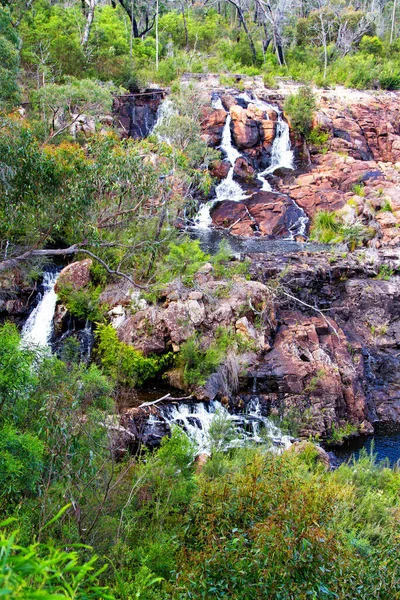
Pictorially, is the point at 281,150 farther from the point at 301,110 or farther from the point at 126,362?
the point at 126,362

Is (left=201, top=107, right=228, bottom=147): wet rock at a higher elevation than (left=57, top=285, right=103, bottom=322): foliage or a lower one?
higher

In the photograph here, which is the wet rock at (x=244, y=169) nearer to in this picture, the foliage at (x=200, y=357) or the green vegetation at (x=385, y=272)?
the green vegetation at (x=385, y=272)

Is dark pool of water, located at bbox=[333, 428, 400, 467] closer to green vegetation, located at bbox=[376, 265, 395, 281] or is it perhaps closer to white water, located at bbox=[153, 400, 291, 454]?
white water, located at bbox=[153, 400, 291, 454]

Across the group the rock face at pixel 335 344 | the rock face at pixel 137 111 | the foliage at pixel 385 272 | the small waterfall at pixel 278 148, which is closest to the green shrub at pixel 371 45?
the small waterfall at pixel 278 148

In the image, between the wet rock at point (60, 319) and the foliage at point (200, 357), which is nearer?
the foliage at point (200, 357)

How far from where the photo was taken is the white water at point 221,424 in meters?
9.70

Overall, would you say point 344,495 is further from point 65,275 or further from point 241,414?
point 65,275

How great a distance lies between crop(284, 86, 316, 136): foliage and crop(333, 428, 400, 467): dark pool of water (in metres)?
18.8

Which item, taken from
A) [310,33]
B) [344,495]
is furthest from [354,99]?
[344,495]

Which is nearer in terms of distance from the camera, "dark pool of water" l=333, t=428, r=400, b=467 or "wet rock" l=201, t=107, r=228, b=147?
"dark pool of water" l=333, t=428, r=400, b=467

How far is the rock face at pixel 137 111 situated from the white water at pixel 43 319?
46.4ft

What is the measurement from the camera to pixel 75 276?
517 inches

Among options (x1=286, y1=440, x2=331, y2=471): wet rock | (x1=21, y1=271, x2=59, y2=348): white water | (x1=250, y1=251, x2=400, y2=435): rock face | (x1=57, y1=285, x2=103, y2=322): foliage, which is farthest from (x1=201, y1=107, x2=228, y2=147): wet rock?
(x1=286, y1=440, x2=331, y2=471): wet rock

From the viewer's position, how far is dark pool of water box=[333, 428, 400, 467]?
35.7 feet
